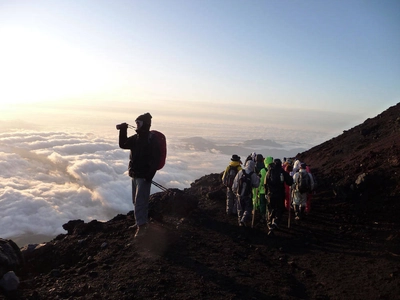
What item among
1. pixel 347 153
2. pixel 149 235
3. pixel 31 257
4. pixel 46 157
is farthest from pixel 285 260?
pixel 46 157

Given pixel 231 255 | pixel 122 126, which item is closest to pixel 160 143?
pixel 122 126

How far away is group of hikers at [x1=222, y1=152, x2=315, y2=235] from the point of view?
317 inches

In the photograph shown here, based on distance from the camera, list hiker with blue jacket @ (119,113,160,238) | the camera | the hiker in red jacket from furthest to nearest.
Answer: the hiker in red jacket < the camera < hiker with blue jacket @ (119,113,160,238)

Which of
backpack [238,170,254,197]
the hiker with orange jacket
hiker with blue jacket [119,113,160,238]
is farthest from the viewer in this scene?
backpack [238,170,254,197]

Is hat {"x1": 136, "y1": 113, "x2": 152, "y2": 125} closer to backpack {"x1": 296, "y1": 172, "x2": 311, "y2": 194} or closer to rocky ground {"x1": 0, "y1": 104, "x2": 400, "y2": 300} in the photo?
rocky ground {"x1": 0, "y1": 104, "x2": 400, "y2": 300}

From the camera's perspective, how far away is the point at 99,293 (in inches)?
184

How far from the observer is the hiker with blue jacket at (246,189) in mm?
8375

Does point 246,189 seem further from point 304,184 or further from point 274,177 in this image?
point 304,184

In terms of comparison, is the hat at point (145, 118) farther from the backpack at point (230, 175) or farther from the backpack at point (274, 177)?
the backpack at point (230, 175)

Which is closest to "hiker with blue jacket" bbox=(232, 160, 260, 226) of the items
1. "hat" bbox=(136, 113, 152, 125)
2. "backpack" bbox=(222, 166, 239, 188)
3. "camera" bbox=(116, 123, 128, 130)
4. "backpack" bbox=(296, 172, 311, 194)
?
"backpack" bbox=(222, 166, 239, 188)

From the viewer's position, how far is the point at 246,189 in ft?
27.5

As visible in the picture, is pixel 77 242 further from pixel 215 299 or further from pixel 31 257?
pixel 215 299

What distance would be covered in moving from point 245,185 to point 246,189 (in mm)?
108

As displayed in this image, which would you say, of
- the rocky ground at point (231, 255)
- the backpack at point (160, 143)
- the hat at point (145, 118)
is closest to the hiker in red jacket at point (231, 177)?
the rocky ground at point (231, 255)
